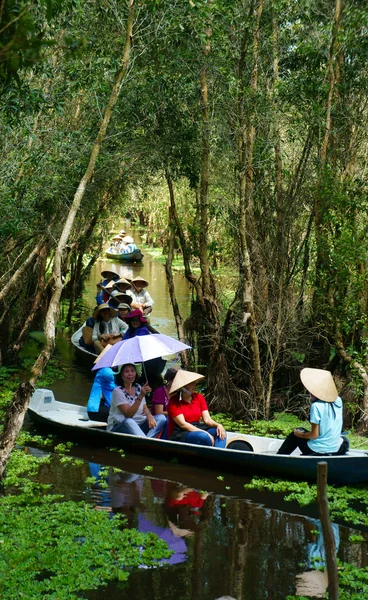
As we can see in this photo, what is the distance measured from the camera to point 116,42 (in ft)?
41.5

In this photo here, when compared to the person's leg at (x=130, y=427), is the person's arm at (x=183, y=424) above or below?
above

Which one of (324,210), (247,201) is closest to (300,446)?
(247,201)

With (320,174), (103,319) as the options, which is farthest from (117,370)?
(320,174)

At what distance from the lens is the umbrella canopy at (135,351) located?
10.1 m

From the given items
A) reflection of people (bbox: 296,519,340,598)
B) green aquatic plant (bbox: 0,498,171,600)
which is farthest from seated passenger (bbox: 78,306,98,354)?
reflection of people (bbox: 296,519,340,598)

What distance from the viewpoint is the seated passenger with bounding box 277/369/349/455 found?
8.91 meters

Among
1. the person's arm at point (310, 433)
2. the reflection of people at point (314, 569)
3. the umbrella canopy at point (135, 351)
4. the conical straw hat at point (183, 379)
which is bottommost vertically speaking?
the reflection of people at point (314, 569)

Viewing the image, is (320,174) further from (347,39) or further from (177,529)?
(177,529)

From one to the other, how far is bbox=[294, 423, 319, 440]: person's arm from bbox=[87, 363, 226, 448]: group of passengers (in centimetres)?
108

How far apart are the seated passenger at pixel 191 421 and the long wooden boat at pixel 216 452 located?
15cm

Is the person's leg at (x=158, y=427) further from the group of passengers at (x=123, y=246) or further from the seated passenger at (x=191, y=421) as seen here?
the group of passengers at (x=123, y=246)

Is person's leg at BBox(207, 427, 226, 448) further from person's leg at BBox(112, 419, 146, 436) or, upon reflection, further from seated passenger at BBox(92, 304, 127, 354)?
seated passenger at BBox(92, 304, 127, 354)

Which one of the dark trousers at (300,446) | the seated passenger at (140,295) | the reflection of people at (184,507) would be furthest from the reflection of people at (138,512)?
the seated passenger at (140,295)

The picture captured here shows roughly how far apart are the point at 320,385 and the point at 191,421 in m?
1.83
